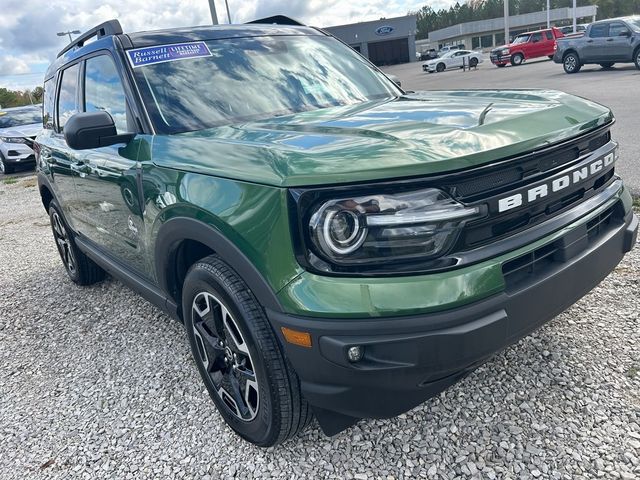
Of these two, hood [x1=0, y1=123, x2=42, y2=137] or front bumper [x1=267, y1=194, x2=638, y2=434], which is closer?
front bumper [x1=267, y1=194, x2=638, y2=434]

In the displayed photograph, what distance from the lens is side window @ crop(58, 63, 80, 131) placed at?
12.7 ft

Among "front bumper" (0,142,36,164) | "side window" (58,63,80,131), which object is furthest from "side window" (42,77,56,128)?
"front bumper" (0,142,36,164)

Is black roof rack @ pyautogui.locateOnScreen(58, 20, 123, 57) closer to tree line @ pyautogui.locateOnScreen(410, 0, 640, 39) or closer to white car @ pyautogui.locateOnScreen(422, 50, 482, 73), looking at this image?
white car @ pyautogui.locateOnScreen(422, 50, 482, 73)

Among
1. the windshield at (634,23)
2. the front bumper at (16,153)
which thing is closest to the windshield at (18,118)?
the front bumper at (16,153)

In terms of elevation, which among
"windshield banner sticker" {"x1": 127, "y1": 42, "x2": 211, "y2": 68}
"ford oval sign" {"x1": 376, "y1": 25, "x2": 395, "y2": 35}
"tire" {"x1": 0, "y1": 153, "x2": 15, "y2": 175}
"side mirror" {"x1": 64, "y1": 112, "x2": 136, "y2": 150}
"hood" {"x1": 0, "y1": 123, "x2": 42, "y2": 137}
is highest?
"ford oval sign" {"x1": 376, "y1": 25, "x2": 395, "y2": 35}

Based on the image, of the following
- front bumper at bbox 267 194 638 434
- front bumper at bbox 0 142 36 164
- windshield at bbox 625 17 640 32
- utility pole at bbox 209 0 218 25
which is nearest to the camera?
front bumper at bbox 267 194 638 434

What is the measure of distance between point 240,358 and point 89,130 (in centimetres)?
133

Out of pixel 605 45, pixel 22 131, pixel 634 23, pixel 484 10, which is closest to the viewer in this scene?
pixel 22 131

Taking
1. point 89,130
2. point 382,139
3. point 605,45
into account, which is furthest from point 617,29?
point 89,130

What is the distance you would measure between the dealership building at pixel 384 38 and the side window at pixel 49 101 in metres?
52.6

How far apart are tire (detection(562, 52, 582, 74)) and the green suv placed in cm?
1895

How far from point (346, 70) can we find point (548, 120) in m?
1.62

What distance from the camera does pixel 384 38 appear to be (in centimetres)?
5688

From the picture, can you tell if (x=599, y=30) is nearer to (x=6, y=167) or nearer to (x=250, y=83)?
(x=6, y=167)
